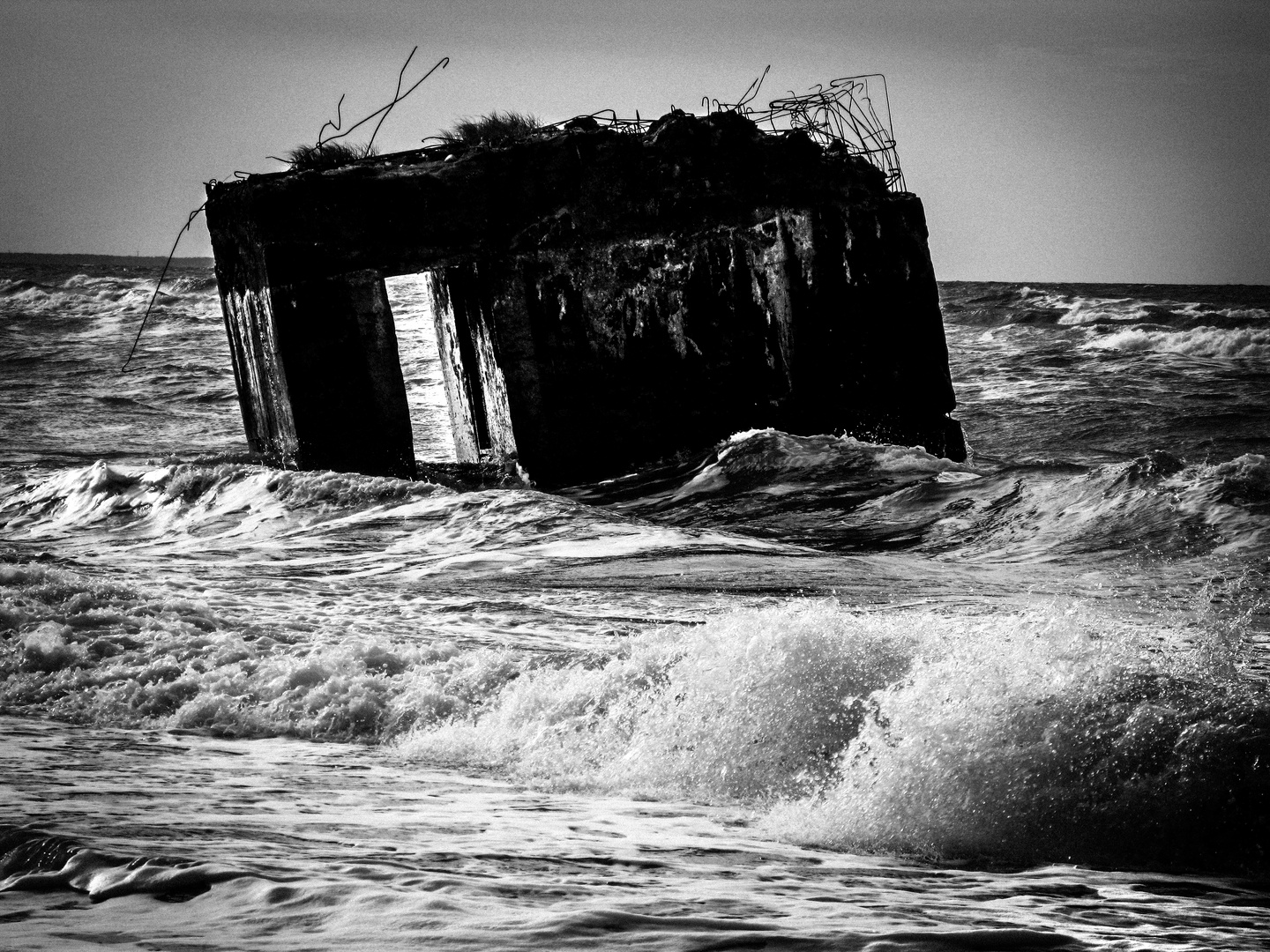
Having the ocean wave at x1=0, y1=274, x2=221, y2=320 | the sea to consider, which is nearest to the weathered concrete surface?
the sea

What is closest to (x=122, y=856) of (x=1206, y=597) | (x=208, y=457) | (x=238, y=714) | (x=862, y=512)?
(x=238, y=714)

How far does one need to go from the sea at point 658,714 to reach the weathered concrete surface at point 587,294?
2.12 ft

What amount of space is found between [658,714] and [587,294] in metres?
5.84

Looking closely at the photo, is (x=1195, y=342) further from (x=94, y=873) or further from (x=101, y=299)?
(x=94, y=873)

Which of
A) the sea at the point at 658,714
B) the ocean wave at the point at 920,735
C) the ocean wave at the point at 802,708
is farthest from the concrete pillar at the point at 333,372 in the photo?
the ocean wave at the point at 920,735

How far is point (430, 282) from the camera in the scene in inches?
391

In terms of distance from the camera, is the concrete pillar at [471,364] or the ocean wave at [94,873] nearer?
the ocean wave at [94,873]

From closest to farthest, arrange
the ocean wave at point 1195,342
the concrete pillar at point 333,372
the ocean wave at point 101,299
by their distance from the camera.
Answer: the concrete pillar at point 333,372 → the ocean wave at point 1195,342 → the ocean wave at point 101,299

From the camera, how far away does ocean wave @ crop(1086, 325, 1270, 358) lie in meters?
25.0

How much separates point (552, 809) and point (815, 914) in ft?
3.72

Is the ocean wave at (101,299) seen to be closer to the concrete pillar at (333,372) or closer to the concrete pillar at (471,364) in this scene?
the concrete pillar at (471,364)

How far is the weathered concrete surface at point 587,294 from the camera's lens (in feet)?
29.8

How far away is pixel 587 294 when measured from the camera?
9.38 meters

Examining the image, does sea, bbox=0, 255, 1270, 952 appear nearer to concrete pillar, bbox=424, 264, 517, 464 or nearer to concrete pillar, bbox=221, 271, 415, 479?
concrete pillar, bbox=221, 271, 415, 479
